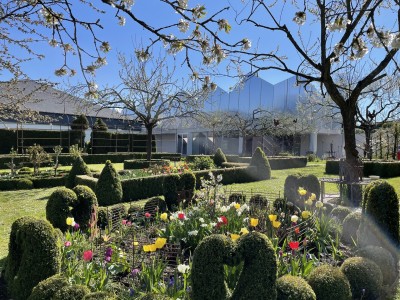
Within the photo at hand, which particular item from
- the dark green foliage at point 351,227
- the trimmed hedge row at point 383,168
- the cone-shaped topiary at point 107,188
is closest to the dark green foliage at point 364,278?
the dark green foliage at point 351,227

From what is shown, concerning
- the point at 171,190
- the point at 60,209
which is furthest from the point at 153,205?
the point at 60,209

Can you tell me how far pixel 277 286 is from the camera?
2537 millimetres

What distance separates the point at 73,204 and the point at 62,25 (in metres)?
2.95

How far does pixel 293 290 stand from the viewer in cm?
247

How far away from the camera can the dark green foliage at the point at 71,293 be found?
2.35 meters

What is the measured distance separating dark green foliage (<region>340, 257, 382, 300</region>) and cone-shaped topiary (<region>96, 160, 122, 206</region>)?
6.84 metres

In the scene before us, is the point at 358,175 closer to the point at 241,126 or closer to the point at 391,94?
the point at 391,94

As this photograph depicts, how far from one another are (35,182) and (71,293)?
11.1 metres

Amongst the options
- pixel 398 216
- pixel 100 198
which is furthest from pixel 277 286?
pixel 100 198

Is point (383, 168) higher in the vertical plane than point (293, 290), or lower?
higher

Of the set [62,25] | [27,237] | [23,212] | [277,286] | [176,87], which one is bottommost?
[23,212]

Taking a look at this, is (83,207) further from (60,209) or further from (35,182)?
(35,182)

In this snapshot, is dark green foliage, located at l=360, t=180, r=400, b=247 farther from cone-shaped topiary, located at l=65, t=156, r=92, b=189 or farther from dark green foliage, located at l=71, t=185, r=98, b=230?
cone-shaped topiary, located at l=65, t=156, r=92, b=189

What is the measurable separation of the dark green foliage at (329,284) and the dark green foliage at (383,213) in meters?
1.16
